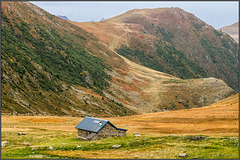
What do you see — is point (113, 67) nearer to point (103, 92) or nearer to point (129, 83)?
point (129, 83)

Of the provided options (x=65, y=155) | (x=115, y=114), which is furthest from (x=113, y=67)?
(x=65, y=155)

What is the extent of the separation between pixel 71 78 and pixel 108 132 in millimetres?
78818

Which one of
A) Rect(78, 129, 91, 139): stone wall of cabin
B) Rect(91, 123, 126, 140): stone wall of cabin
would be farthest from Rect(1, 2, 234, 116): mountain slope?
Rect(91, 123, 126, 140): stone wall of cabin

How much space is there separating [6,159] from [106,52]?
152 metres

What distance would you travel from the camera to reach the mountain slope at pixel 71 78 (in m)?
93.4

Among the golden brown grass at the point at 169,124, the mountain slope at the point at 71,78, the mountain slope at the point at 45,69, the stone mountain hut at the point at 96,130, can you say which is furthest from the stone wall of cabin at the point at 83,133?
the mountain slope at the point at 71,78

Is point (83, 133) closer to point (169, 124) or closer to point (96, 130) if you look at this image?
point (96, 130)

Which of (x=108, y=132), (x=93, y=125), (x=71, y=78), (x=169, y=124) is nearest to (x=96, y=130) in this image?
(x=93, y=125)

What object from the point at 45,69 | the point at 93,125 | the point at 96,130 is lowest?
the point at 96,130

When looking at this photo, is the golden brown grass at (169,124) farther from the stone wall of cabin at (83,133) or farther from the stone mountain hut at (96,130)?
the stone wall of cabin at (83,133)

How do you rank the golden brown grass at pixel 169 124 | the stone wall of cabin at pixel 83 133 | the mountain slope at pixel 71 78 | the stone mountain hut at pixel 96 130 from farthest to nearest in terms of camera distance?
1. the mountain slope at pixel 71 78
2. the golden brown grass at pixel 169 124
3. the stone wall of cabin at pixel 83 133
4. the stone mountain hut at pixel 96 130

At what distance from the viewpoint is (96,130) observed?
4638 centimetres

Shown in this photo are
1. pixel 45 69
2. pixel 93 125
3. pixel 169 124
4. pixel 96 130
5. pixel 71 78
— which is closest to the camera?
pixel 96 130

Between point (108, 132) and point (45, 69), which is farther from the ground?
point (45, 69)
